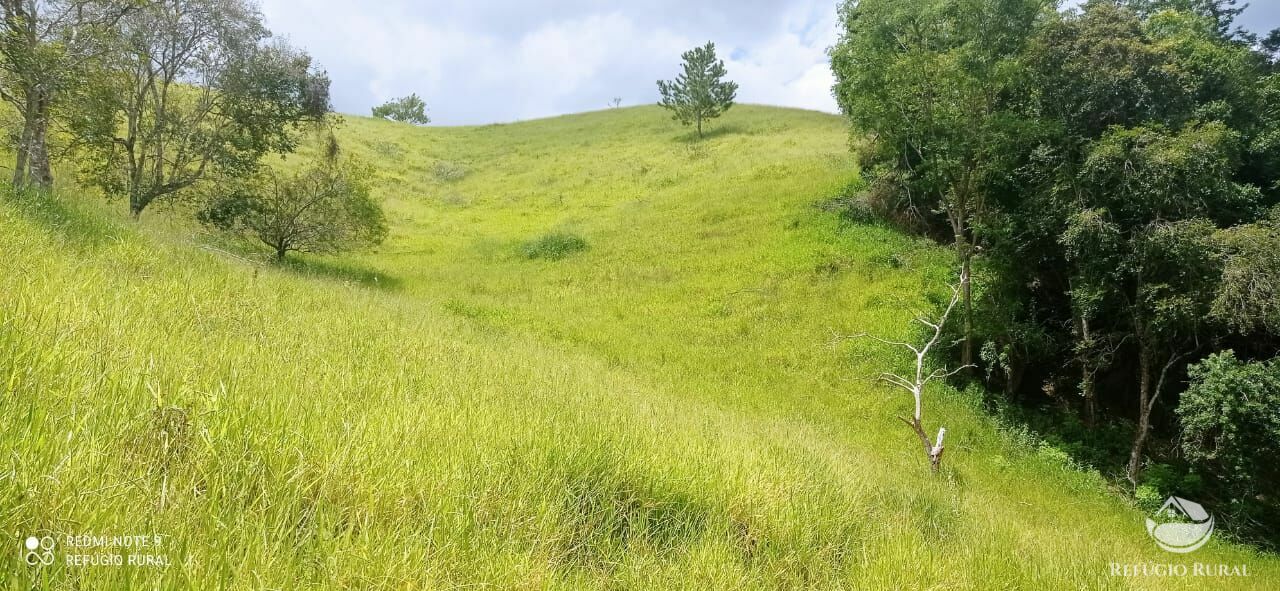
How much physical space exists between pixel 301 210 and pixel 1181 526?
21.6 metres

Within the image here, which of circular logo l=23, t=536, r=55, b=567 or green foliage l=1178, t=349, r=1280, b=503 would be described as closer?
circular logo l=23, t=536, r=55, b=567

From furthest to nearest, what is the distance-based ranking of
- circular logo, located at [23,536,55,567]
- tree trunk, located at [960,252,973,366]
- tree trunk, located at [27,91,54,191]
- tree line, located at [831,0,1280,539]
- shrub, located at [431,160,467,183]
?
shrub, located at [431,160,467,183] < tree trunk, located at [960,252,973,366] < tree trunk, located at [27,91,54,191] < tree line, located at [831,0,1280,539] < circular logo, located at [23,536,55,567]

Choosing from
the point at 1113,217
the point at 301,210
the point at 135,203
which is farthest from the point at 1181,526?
the point at 135,203

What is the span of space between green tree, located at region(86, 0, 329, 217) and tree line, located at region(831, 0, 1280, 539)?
14.6m

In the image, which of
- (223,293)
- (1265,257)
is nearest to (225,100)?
(223,293)

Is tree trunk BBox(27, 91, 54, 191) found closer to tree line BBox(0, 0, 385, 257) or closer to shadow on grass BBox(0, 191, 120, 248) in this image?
tree line BBox(0, 0, 385, 257)

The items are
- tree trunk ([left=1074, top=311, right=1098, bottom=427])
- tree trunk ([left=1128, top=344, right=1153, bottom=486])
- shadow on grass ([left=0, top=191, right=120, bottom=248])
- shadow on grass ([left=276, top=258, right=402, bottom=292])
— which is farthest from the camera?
shadow on grass ([left=276, top=258, right=402, bottom=292])

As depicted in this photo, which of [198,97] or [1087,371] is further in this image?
[198,97]

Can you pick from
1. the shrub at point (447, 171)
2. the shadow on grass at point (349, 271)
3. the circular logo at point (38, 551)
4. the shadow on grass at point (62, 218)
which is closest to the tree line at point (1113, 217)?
the circular logo at point (38, 551)

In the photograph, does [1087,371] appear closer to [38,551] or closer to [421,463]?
[421,463]

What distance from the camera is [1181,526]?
30.1 ft

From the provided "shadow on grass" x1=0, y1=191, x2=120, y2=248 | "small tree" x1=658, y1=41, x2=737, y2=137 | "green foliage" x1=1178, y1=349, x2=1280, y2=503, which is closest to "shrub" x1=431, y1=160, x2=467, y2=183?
"small tree" x1=658, y1=41, x2=737, y2=137

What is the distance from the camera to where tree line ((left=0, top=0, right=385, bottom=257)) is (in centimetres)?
900

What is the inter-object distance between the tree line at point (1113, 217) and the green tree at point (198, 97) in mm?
14569
